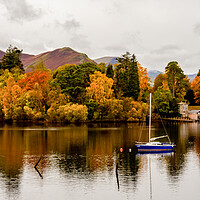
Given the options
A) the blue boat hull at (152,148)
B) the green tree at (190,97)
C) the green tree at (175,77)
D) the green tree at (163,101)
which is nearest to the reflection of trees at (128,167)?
the blue boat hull at (152,148)

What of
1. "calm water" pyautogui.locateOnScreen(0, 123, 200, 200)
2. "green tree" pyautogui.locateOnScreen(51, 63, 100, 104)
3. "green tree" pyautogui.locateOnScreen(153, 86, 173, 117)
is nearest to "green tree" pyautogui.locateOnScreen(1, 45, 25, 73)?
"green tree" pyautogui.locateOnScreen(51, 63, 100, 104)

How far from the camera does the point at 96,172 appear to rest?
49.4 meters

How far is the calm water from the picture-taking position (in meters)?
40.5

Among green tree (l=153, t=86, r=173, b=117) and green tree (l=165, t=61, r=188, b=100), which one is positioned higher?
green tree (l=165, t=61, r=188, b=100)

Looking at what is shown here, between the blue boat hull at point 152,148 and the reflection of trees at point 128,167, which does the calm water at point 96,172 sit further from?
the blue boat hull at point 152,148

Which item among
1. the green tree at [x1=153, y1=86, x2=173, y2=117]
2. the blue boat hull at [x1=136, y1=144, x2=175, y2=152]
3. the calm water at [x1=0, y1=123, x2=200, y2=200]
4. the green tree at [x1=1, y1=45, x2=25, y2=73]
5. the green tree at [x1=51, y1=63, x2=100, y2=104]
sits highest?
the green tree at [x1=1, y1=45, x2=25, y2=73]

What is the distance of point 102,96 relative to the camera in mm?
145375

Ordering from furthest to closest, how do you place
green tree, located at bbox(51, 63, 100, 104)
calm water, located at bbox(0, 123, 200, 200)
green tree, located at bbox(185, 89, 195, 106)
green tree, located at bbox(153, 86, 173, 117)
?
green tree, located at bbox(185, 89, 195, 106) < green tree, located at bbox(153, 86, 173, 117) < green tree, located at bbox(51, 63, 100, 104) < calm water, located at bbox(0, 123, 200, 200)

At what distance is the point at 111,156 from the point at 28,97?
88234 mm

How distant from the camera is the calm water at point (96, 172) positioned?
4050 centimetres

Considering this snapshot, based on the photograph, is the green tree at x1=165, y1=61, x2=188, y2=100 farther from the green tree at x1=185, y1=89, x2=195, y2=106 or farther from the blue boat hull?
the blue boat hull

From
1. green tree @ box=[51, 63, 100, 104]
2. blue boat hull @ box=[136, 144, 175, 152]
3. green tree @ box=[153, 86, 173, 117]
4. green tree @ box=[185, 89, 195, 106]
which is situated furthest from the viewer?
green tree @ box=[185, 89, 195, 106]

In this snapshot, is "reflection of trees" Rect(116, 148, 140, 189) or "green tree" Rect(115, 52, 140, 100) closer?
"reflection of trees" Rect(116, 148, 140, 189)

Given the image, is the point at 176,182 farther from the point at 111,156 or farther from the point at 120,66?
the point at 120,66
